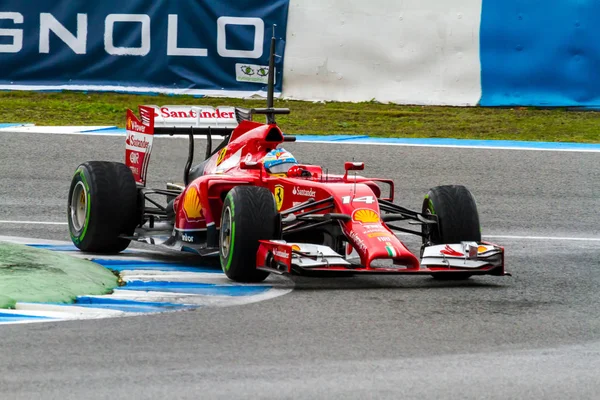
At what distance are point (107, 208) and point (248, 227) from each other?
173cm

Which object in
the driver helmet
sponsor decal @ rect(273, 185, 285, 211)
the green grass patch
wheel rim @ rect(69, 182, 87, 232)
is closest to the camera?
sponsor decal @ rect(273, 185, 285, 211)

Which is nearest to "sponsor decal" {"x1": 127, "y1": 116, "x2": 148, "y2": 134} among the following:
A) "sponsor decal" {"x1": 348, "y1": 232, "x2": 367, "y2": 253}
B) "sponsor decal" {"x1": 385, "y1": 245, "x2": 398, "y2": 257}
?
"sponsor decal" {"x1": 348, "y1": 232, "x2": 367, "y2": 253}

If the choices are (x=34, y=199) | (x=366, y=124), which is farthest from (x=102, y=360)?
(x=366, y=124)

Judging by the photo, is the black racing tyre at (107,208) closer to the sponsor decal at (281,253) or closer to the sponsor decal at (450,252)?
the sponsor decal at (281,253)

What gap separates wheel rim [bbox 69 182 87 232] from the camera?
29.8ft

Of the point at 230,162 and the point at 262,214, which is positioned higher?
the point at 230,162

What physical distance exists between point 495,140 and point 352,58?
7.64ft

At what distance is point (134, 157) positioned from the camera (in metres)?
9.50

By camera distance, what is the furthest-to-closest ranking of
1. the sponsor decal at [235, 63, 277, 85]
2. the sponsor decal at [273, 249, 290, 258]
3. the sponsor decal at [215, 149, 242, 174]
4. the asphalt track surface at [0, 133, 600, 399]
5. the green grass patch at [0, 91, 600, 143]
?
the sponsor decal at [235, 63, 277, 85] < the green grass patch at [0, 91, 600, 143] < the sponsor decal at [215, 149, 242, 174] < the sponsor decal at [273, 249, 290, 258] < the asphalt track surface at [0, 133, 600, 399]

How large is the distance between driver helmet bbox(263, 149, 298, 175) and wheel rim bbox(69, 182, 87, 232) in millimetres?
1570

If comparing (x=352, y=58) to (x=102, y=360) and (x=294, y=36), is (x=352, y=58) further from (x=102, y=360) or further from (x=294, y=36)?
(x=102, y=360)

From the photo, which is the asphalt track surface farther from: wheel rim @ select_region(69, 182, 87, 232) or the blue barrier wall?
the blue barrier wall

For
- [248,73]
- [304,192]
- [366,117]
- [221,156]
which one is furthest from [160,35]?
[304,192]

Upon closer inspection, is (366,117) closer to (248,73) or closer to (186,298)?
(248,73)
